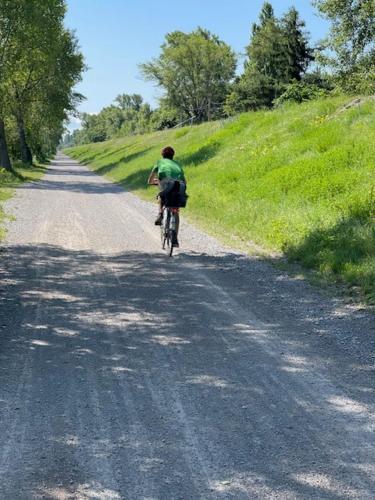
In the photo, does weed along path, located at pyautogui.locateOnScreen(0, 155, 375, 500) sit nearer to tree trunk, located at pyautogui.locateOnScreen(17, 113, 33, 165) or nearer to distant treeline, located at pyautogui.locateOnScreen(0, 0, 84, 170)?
distant treeline, located at pyautogui.locateOnScreen(0, 0, 84, 170)

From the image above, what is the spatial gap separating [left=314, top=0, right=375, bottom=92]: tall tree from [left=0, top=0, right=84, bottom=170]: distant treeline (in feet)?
44.8

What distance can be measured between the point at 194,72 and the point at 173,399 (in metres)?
84.4

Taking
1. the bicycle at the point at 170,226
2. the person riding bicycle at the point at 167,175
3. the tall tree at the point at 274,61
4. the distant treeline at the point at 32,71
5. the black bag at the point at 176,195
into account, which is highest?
the tall tree at the point at 274,61

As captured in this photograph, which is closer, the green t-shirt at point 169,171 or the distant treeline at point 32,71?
the green t-shirt at point 169,171

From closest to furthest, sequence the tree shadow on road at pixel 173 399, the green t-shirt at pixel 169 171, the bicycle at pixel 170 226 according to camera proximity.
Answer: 1. the tree shadow on road at pixel 173 399
2. the bicycle at pixel 170 226
3. the green t-shirt at pixel 169 171

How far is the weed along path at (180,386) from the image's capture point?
3.45 metres

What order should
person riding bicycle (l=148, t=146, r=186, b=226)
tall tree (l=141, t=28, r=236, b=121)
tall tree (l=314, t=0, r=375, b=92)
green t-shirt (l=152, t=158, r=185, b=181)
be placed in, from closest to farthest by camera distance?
person riding bicycle (l=148, t=146, r=186, b=226)
green t-shirt (l=152, t=158, r=185, b=181)
tall tree (l=314, t=0, r=375, b=92)
tall tree (l=141, t=28, r=236, b=121)

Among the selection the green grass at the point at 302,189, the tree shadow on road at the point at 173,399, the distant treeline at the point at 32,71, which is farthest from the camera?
the distant treeline at the point at 32,71

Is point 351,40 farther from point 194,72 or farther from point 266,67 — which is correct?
point 194,72

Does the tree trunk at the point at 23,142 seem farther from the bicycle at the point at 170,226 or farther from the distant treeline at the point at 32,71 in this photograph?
the bicycle at the point at 170,226

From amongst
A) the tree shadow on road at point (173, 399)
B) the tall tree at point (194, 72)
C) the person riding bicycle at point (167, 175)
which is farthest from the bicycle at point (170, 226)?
the tall tree at point (194, 72)

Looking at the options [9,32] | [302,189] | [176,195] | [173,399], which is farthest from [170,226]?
[9,32]

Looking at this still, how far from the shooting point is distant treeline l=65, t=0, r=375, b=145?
22219 mm

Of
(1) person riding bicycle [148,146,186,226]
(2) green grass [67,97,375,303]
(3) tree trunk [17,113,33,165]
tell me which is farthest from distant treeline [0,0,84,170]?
(1) person riding bicycle [148,146,186,226]
